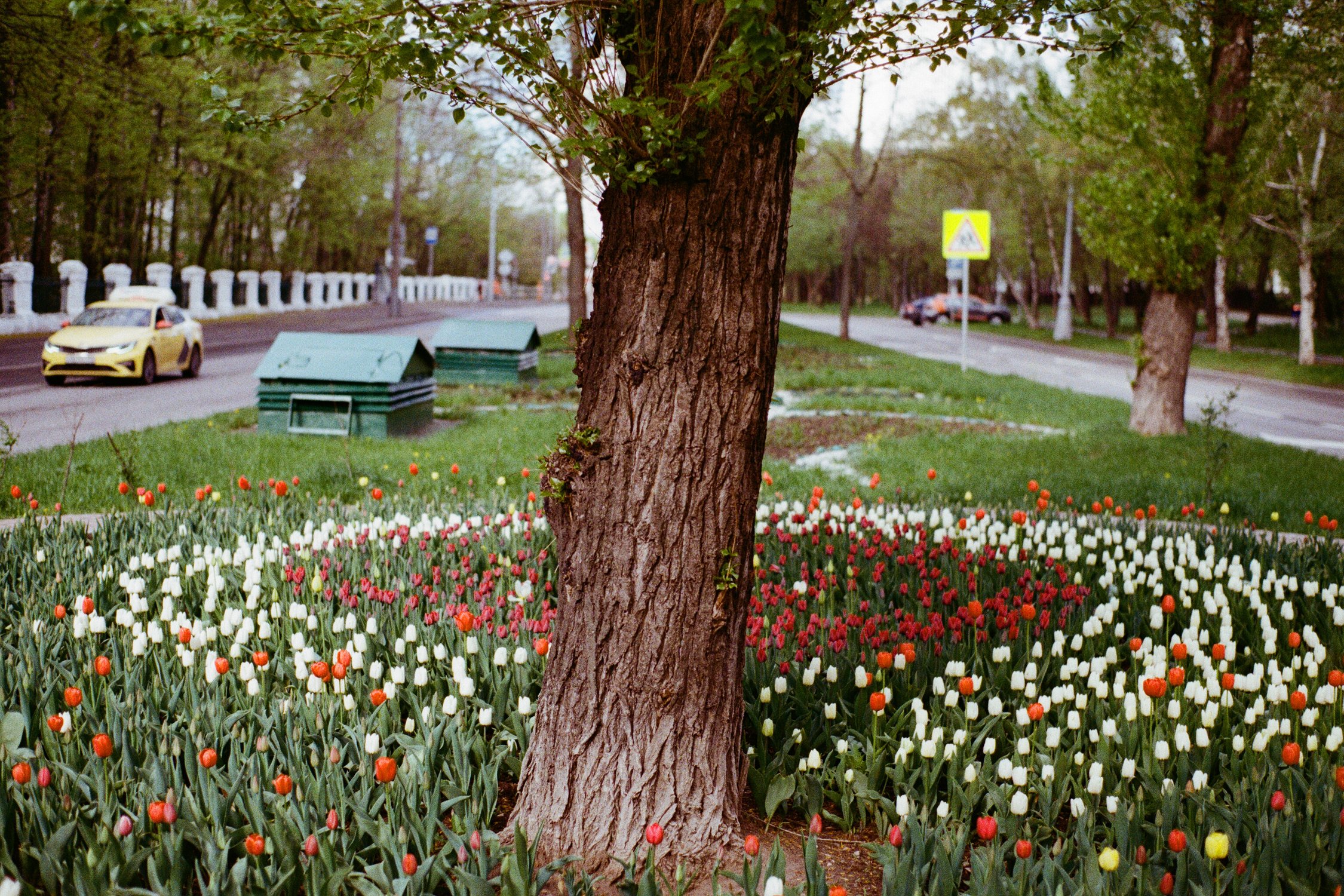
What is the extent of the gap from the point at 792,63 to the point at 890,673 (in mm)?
2055

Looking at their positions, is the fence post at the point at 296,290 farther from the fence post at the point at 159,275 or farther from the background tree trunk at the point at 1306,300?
the background tree trunk at the point at 1306,300

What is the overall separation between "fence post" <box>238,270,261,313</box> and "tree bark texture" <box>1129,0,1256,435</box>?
2340 centimetres

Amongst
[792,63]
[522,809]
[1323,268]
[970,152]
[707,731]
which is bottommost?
[522,809]

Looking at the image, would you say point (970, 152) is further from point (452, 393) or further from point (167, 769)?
point (167, 769)

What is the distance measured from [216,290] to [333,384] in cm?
1752

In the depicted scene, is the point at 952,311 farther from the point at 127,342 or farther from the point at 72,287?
the point at 72,287

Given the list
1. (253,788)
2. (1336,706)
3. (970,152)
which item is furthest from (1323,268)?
(253,788)

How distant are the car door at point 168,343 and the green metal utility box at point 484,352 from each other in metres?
3.58

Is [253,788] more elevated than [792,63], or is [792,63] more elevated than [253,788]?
[792,63]

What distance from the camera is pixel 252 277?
29391mm

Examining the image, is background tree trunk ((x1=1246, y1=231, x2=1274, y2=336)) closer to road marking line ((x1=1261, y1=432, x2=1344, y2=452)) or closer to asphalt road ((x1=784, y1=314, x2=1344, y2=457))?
asphalt road ((x1=784, y1=314, x2=1344, y2=457))

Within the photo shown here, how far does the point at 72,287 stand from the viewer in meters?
10.8

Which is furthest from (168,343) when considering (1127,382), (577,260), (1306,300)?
(1306,300)

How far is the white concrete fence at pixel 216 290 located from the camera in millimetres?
8445
